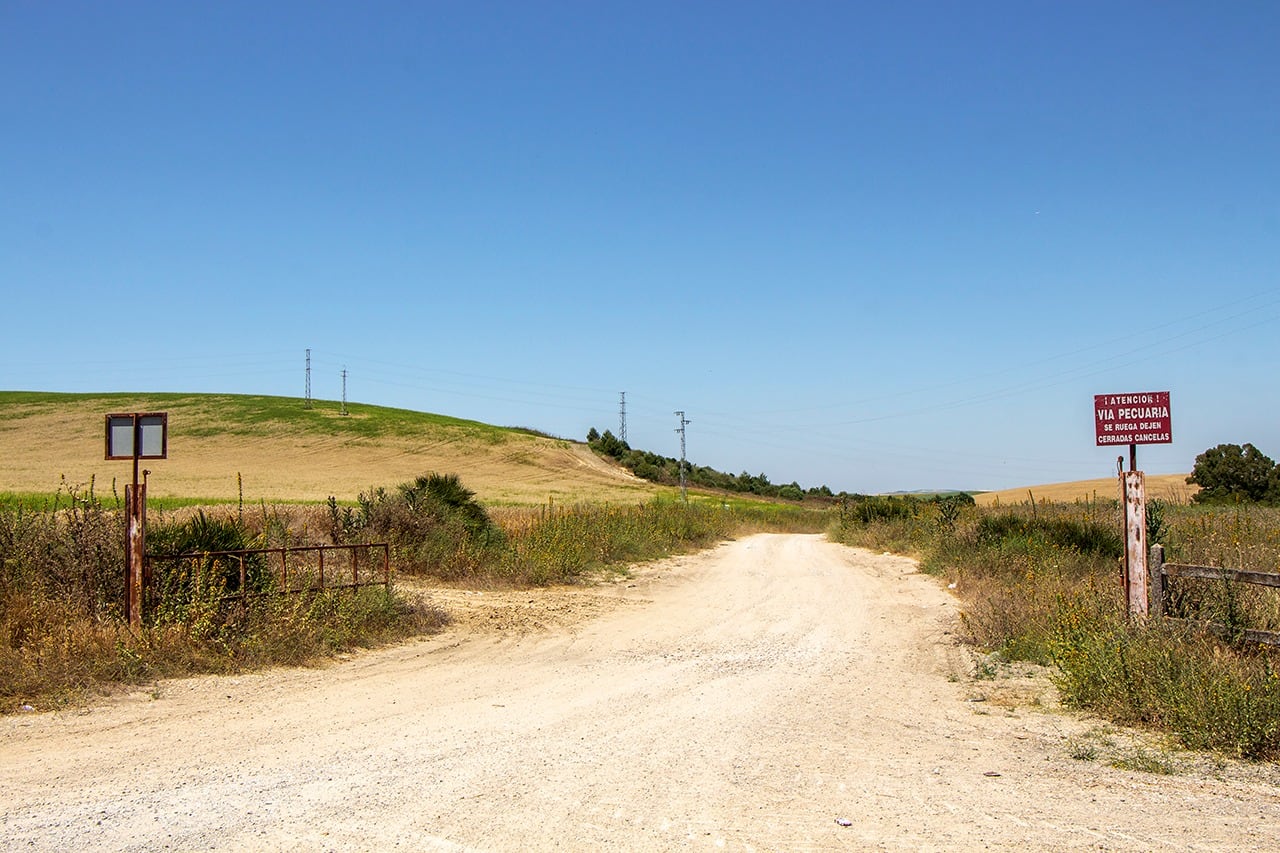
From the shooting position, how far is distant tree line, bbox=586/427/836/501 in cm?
7675

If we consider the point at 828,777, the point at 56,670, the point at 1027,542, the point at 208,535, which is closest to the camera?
the point at 828,777

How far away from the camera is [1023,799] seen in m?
6.03

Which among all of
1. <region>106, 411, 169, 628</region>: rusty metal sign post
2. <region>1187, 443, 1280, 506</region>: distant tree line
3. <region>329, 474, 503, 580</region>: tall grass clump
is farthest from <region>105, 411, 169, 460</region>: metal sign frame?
<region>1187, 443, 1280, 506</region>: distant tree line

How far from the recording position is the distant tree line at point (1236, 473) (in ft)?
153

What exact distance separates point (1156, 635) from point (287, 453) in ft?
194

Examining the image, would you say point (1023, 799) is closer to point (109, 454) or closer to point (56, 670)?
point (56, 670)

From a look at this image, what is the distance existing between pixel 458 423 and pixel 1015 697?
7902 centimetres

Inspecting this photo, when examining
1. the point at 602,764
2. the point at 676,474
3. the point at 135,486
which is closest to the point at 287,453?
the point at 676,474

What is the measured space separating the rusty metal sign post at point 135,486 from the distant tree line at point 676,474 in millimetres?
63195

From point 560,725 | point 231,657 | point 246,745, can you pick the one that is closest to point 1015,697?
point 560,725

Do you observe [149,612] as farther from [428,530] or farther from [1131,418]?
[1131,418]

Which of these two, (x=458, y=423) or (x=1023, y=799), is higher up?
Result: (x=458, y=423)

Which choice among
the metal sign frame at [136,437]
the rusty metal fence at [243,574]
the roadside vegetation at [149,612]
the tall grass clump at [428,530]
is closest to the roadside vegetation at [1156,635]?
the roadside vegetation at [149,612]

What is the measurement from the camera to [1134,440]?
407 inches
